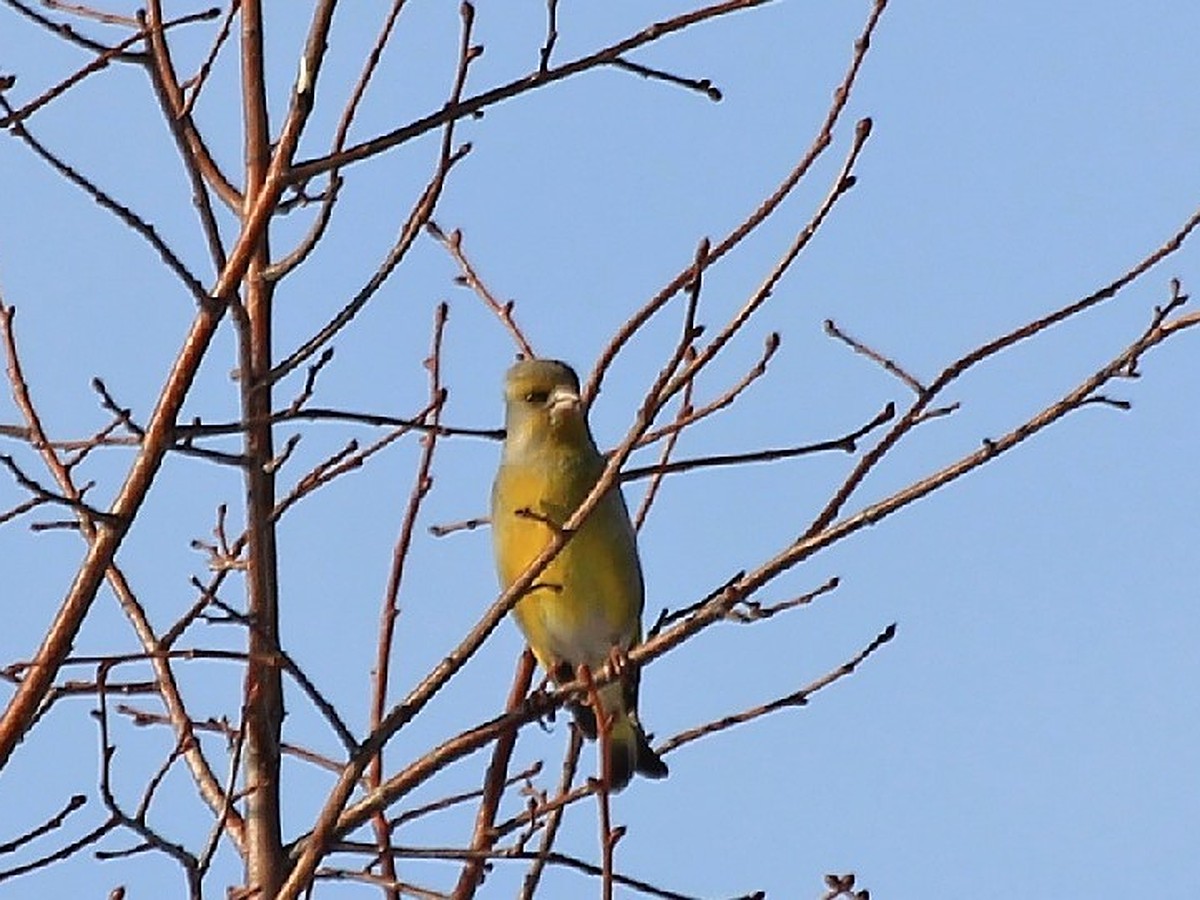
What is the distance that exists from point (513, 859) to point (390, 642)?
62 cm

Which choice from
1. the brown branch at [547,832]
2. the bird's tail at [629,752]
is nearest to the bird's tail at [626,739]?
the bird's tail at [629,752]

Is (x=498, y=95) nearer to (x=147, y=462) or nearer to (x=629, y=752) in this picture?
(x=147, y=462)

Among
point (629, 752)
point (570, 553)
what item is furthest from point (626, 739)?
point (570, 553)

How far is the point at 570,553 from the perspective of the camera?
529 cm

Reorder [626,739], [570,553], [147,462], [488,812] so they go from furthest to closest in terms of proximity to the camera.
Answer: [626,739] → [570,553] → [488,812] → [147,462]

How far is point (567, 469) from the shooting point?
18.0 feet

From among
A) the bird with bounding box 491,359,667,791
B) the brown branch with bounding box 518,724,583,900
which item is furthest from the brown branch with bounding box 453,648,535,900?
the bird with bounding box 491,359,667,791

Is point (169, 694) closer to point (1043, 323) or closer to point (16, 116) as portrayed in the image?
point (16, 116)

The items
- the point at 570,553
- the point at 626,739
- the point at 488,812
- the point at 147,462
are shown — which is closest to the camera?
the point at 147,462

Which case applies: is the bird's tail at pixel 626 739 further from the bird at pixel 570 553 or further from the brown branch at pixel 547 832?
the brown branch at pixel 547 832

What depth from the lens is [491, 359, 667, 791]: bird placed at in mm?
5332

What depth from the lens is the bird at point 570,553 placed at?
→ 5332 millimetres

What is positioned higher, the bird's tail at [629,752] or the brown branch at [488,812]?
the bird's tail at [629,752]

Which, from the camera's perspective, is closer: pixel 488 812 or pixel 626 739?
pixel 488 812
